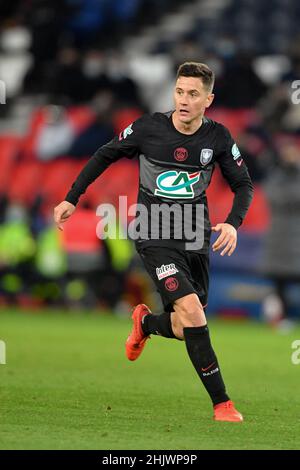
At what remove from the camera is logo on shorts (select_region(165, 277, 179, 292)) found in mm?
7809

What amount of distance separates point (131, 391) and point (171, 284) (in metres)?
1.59

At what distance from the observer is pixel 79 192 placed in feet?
26.6

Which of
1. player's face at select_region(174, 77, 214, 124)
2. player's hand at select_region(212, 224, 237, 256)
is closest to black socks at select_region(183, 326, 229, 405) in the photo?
player's hand at select_region(212, 224, 237, 256)

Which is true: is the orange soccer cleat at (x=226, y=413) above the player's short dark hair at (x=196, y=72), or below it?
below

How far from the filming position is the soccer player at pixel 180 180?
25.9 ft

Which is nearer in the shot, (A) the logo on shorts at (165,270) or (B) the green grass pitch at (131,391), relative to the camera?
(B) the green grass pitch at (131,391)

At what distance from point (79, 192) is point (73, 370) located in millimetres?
2775

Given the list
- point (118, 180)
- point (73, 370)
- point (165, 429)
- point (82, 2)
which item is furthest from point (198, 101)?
point (82, 2)

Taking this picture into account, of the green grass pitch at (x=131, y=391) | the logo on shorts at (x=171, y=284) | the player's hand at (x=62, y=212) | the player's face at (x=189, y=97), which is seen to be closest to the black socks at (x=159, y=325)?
the green grass pitch at (x=131, y=391)

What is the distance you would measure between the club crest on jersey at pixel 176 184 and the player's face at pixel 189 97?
0.37 metres

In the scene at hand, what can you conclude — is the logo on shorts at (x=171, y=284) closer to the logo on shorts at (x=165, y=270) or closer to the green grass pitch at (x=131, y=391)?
the logo on shorts at (x=165, y=270)

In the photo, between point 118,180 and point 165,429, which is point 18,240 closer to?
point 118,180

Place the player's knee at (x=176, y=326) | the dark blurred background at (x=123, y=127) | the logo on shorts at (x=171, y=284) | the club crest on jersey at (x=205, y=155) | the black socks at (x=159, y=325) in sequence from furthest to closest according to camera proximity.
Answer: the dark blurred background at (x=123, y=127) < the black socks at (x=159, y=325) < the player's knee at (x=176, y=326) < the club crest on jersey at (x=205, y=155) < the logo on shorts at (x=171, y=284)
